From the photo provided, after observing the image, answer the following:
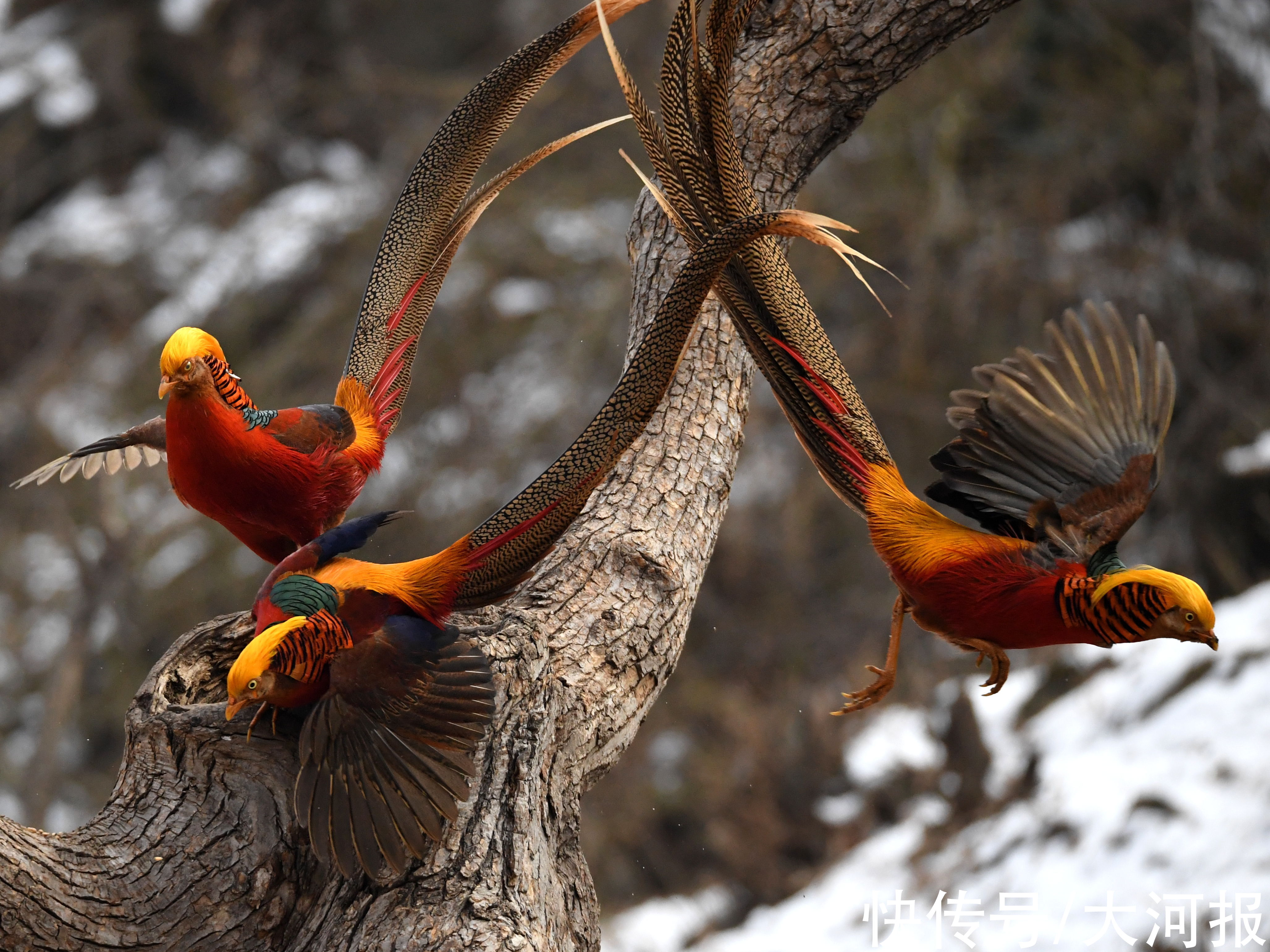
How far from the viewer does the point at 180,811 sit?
2.51 m

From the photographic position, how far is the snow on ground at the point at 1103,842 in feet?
14.2

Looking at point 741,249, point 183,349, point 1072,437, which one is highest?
point 183,349

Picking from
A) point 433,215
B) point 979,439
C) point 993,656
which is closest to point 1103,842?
point 993,656

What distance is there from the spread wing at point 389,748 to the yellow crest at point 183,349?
2.51 ft

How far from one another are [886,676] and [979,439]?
64 centimetres

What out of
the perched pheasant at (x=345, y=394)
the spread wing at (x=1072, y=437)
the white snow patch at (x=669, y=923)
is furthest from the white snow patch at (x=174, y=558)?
the spread wing at (x=1072, y=437)

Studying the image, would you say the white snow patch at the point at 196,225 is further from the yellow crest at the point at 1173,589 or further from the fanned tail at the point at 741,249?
the yellow crest at the point at 1173,589

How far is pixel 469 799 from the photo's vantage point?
242cm

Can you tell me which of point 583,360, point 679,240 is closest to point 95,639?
point 583,360

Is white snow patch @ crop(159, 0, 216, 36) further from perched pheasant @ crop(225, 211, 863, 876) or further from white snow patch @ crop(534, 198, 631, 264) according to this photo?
perched pheasant @ crop(225, 211, 863, 876)

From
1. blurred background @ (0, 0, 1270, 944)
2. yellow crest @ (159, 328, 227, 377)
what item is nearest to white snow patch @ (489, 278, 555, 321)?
blurred background @ (0, 0, 1270, 944)

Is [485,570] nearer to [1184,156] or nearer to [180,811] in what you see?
[180,811]

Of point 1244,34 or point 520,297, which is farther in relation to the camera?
point 520,297

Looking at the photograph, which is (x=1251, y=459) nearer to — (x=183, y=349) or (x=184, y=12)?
(x=183, y=349)
